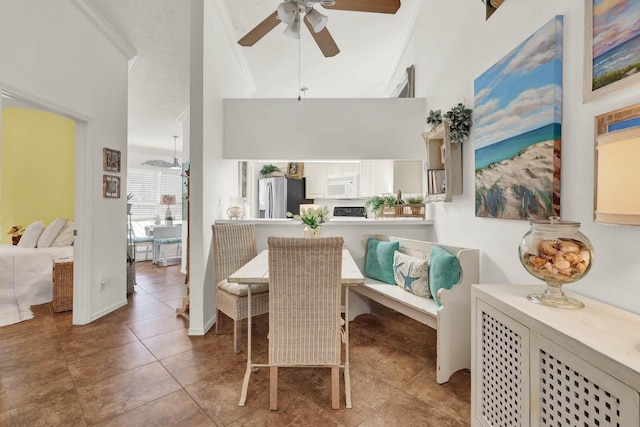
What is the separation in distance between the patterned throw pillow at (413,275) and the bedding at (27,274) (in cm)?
417

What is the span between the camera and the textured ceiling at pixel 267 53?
289 cm

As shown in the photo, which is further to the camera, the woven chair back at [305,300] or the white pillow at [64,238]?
the white pillow at [64,238]

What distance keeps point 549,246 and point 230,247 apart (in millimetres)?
2368

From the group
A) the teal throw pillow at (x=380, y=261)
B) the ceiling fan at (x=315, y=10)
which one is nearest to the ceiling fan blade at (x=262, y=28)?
the ceiling fan at (x=315, y=10)

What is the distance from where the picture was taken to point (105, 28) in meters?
3.01

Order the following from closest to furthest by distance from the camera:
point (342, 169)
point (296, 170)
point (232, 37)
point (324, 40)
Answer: point (324, 40)
point (232, 37)
point (342, 169)
point (296, 170)

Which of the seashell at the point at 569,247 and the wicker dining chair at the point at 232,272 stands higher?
the seashell at the point at 569,247

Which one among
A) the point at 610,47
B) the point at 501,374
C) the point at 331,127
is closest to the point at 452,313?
the point at 501,374

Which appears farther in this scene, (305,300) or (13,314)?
(13,314)

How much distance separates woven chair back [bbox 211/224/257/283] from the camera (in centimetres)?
256

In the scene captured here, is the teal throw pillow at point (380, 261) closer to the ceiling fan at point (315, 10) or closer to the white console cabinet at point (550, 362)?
the white console cabinet at point (550, 362)

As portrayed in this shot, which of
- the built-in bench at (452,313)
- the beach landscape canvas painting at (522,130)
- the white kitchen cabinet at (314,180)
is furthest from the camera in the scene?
the white kitchen cabinet at (314,180)

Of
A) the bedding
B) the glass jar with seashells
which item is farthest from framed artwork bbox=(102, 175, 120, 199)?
the glass jar with seashells

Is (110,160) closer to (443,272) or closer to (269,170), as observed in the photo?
(269,170)
